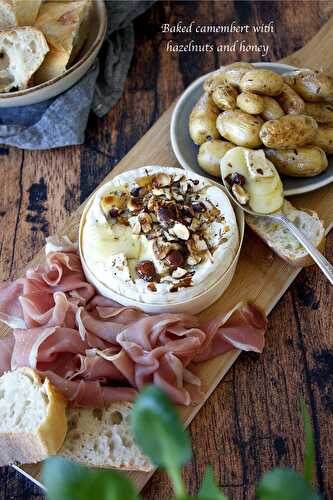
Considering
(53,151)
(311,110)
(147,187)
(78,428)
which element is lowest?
(78,428)

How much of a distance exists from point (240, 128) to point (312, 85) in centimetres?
40

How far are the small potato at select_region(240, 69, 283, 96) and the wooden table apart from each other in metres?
0.66

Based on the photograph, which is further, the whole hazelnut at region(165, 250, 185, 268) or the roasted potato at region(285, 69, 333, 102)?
the roasted potato at region(285, 69, 333, 102)

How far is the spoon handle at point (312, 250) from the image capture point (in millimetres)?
2172

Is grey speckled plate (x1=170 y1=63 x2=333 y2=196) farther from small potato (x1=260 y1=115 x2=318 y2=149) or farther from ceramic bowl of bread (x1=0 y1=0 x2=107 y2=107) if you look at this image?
ceramic bowl of bread (x1=0 y1=0 x2=107 y2=107)

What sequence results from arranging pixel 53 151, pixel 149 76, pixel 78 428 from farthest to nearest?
pixel 149 76 → pixel 53 151 → pixel 78 428

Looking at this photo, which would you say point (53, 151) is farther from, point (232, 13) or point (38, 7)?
point (232, 13)

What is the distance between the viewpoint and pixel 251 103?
7.98ft

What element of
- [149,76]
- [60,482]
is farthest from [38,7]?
[60,482]

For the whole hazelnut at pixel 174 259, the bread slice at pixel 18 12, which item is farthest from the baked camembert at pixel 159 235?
the bread slice at pixel 18 12

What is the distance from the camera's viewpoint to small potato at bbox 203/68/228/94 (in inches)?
103

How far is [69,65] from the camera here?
2.97 m

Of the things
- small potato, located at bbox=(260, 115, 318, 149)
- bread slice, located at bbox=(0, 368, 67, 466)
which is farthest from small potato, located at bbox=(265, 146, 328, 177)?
bread slice, located at bbox=(0, 368, 67, 466)

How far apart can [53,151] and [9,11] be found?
25.7 inches
